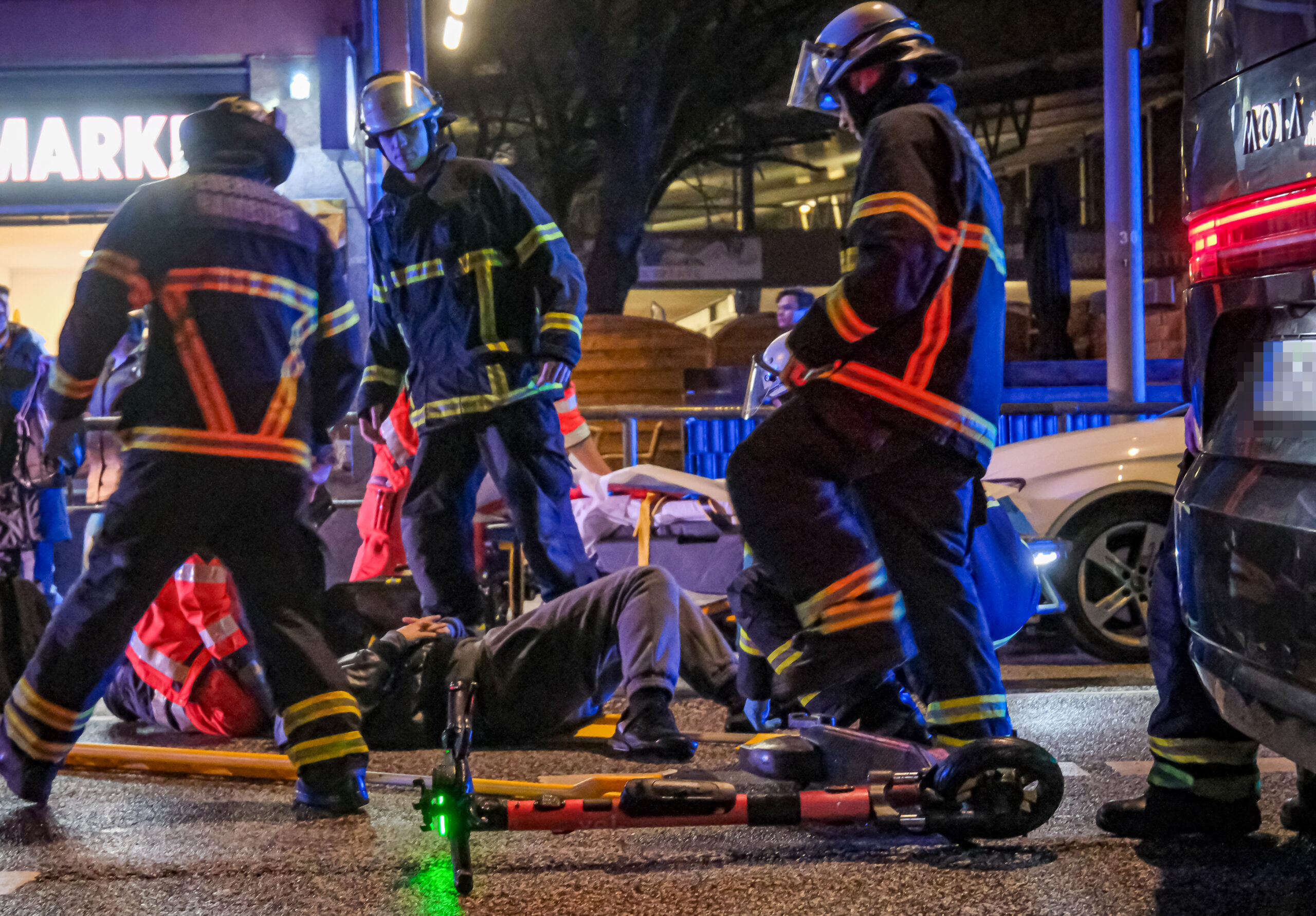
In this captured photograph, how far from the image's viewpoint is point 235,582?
3604 millimetres

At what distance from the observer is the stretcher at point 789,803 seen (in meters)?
2.66

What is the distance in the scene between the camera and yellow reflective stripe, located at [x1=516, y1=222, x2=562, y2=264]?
16.6 feet

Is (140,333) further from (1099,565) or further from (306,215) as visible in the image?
(1099,565)

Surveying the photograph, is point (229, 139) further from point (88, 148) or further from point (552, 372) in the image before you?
point (88, 148)

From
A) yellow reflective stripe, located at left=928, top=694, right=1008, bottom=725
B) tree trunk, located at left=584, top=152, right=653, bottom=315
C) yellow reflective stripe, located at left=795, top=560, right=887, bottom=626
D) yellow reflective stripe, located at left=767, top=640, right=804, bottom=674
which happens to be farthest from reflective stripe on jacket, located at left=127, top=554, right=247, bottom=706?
tree trunk, located at left=584, top=152, right=653, bottom=315

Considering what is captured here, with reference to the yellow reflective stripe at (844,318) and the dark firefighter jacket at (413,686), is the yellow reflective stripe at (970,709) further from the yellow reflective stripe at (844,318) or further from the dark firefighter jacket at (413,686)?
the dark firefighter jacket at (413,686)

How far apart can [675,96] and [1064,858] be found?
21609 millimetres

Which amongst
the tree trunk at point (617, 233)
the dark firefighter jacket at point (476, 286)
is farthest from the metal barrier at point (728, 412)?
the tree trunk at point (617, 233)

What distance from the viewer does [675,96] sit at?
914 inches

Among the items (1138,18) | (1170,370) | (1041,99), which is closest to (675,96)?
(1041,99)

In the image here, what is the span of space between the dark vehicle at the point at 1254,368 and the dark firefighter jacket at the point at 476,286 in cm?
281

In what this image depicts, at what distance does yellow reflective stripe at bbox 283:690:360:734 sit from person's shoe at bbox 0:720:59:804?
1.99ft

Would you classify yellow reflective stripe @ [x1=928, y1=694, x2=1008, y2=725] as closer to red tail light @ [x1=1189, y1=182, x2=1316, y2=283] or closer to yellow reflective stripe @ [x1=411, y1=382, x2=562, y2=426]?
red tail light @ [x1=1189, y1=182, x2=1316, y2=283]

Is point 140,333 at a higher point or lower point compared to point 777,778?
higher
